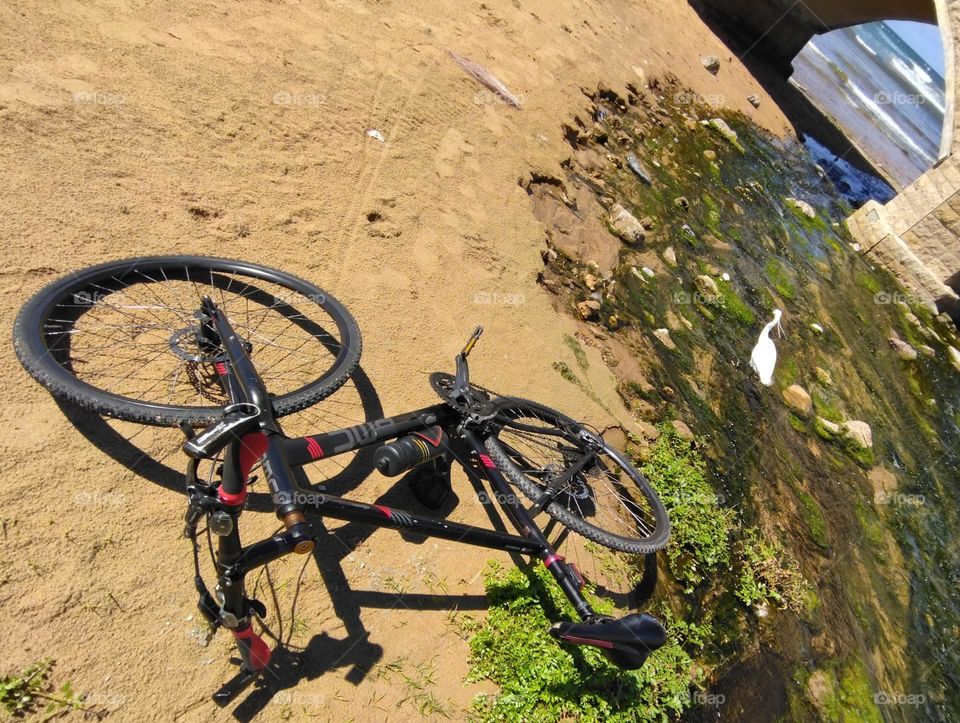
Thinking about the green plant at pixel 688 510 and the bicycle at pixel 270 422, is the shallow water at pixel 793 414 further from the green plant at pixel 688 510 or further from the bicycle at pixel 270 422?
the bicycle at pixel 270 422

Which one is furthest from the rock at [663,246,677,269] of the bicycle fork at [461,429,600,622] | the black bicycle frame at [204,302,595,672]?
the bicycle fork at [461,429,600,622]

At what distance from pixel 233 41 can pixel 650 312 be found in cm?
546

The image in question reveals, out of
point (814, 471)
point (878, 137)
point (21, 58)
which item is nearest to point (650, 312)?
point (814, 471)

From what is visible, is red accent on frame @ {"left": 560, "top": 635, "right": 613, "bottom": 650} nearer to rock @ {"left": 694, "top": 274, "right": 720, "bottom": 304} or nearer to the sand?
the sand

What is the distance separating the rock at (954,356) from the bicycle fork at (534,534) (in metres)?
12.3

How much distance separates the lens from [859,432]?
24.9 ft

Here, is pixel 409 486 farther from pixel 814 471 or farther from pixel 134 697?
pixel 814 471

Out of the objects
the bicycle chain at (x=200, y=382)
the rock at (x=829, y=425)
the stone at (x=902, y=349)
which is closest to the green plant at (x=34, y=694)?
the bicycle chain at (x=200, y=382)

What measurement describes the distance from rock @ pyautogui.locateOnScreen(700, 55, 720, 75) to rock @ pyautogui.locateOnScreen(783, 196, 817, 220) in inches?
174

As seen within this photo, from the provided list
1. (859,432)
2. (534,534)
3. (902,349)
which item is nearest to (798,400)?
(859,432)

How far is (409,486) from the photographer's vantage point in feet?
13.4

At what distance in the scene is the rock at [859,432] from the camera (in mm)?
7535

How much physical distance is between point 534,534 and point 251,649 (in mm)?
1804

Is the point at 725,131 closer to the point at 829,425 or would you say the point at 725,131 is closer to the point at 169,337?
the point at 829,425
